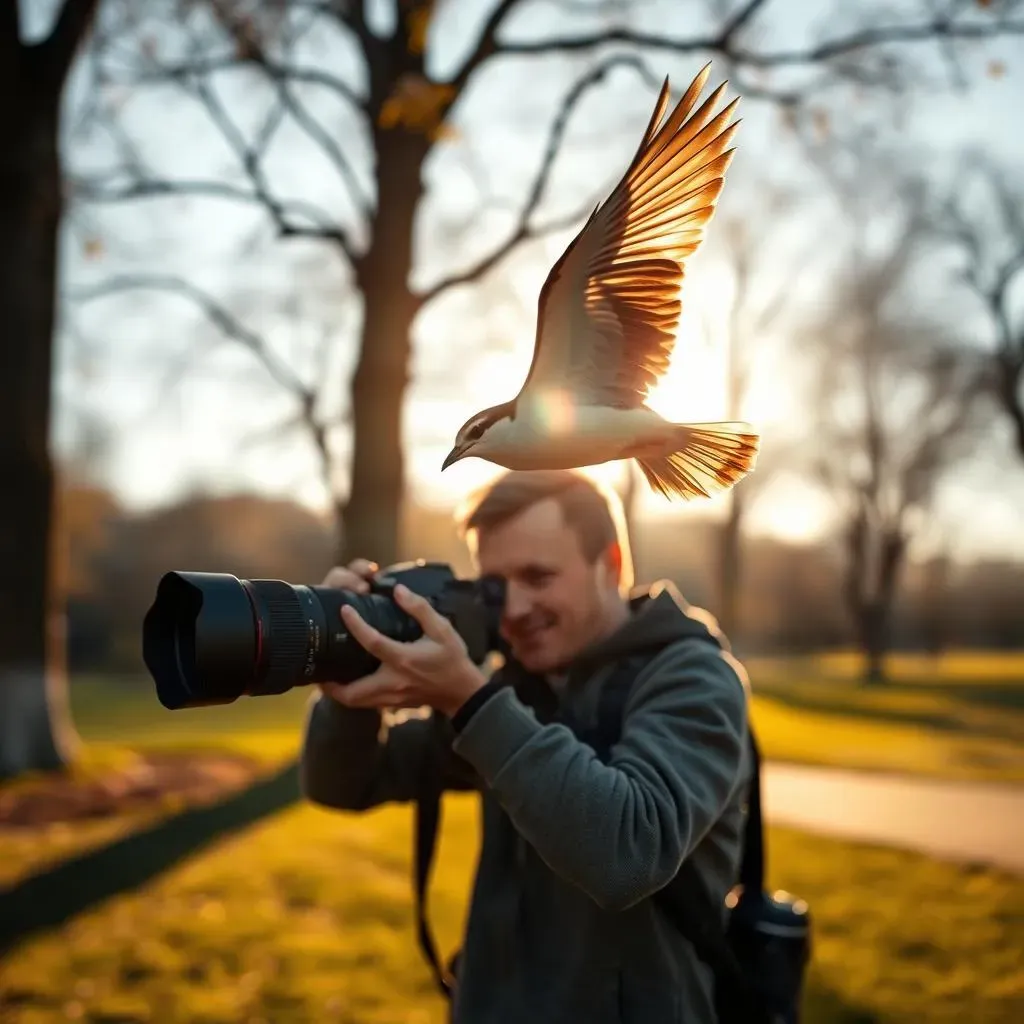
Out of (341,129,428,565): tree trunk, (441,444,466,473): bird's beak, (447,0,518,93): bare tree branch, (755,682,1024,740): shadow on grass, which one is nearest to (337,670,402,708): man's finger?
(441,444,466,473): bird's beak

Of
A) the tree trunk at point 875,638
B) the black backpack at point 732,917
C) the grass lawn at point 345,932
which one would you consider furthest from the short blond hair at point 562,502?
the tree trunk at point 875,638

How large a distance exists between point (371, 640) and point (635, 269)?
27.4 inches

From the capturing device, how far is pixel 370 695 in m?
1.62

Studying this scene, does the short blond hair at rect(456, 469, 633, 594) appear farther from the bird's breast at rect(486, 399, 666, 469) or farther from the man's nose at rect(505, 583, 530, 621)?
the bird's breast at rect(486, 399, 666, 469)

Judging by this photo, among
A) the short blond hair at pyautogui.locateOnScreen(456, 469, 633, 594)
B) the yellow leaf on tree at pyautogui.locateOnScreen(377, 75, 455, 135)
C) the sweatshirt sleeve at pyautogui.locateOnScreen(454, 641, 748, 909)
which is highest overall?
the yellow leaf on tree at pyautogui.locateOnScreen(377, 75, 455, 135)

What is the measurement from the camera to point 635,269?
1.37m

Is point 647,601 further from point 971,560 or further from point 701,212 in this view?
point 971,560

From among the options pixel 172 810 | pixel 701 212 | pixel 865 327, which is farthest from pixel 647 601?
pixel 865 327

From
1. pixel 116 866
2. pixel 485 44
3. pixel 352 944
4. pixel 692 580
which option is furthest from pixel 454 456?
pixel 692 580

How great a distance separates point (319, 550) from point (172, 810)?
28.4 m

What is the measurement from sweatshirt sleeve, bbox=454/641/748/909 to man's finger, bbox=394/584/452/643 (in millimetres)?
133

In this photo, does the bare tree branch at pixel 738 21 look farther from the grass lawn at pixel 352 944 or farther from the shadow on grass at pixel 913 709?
the shadow on grass at pixel 913 709

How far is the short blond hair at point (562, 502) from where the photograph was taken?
1.86 meters

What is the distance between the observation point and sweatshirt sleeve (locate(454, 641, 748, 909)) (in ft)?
4.83
